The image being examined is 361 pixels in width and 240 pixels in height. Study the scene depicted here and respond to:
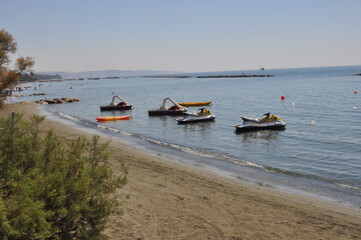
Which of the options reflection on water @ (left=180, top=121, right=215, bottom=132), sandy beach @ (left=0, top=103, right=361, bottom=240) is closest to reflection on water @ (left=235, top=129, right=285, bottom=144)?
reflection on water @ (left=180, top=121, right=215, bottom=132)

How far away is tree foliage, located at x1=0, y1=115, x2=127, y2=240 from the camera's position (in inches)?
171

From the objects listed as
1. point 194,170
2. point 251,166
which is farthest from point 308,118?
point 194,170

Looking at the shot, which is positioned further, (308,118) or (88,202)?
(308,118)

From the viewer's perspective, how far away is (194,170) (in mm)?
14289

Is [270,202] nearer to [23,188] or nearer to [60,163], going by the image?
[60,163]

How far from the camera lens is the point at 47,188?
16.3 feet

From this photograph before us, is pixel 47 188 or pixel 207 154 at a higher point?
pixel 47 188

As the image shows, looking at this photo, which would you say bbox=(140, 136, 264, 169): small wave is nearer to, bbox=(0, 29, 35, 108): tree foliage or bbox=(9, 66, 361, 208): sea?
bbox=(9, 66, 361, 208): sea

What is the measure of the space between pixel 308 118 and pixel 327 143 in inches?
461

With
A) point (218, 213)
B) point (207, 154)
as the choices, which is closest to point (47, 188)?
point (218, 213)

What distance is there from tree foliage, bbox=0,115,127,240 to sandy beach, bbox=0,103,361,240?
141 centimetres

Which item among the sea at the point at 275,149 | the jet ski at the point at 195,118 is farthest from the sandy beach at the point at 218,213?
the jet ski at the point at 195,118

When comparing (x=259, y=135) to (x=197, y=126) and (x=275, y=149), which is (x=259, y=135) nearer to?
(x=275, y=149)

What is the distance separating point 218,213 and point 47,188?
505 cm
